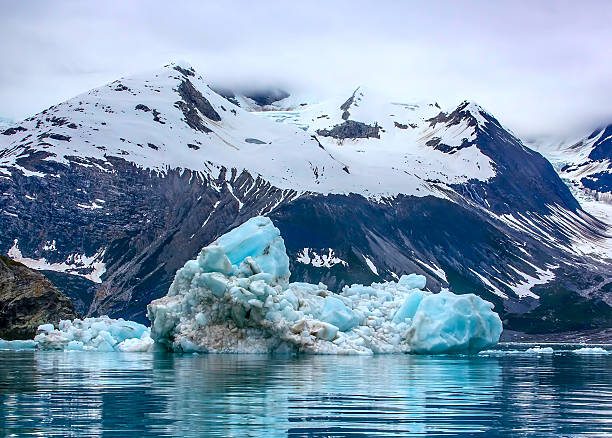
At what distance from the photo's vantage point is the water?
19.7m

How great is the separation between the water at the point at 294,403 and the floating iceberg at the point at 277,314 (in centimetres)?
1848

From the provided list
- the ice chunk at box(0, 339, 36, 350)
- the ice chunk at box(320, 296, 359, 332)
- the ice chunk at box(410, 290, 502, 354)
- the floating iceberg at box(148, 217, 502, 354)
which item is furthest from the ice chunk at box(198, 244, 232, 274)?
the ice chunk at box(0, 339, 36, 350)

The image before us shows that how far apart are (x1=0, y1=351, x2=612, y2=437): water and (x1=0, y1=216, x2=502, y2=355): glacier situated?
1855cm

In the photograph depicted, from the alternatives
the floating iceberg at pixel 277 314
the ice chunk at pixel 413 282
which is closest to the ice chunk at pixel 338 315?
the floating iceberg at pixel 277 314

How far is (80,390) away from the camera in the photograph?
2908 cm

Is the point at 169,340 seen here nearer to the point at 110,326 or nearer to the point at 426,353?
the point at 110,326

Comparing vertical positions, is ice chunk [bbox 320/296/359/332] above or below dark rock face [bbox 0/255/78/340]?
below

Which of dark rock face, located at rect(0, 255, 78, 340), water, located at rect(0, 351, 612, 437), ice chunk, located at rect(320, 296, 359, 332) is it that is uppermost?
dark rock face, located at rect(0, 255, 78, 340)

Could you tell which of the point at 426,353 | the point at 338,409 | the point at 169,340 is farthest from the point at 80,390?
the point at 426,353

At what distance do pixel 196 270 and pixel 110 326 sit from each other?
17284mm

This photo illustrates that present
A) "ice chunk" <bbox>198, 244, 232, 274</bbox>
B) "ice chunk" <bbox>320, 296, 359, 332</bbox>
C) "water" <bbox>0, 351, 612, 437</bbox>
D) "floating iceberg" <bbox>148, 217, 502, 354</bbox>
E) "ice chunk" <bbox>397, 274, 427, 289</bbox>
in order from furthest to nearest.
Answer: "ice chunk" <bbox>397, 274, 427, 289</bbox>, "ice chunk" <bbox>320, 296, 359, 332</bbox>, "ice chunk" <bbox>198, 244, 232, 274</bbox>, "floating iceberg" <bbox>148, 217, 502, 354</bbox>, "water" <bbox>0, 351, 612, 437</bbox>

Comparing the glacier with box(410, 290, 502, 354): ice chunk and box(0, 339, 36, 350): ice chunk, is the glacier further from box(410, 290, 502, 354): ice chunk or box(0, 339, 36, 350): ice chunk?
box(0, 339, 36, 350): ice chunk

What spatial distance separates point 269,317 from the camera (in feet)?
194

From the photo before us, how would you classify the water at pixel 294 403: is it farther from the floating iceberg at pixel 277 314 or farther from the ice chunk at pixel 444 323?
the ice chunk at pixel 444 323
